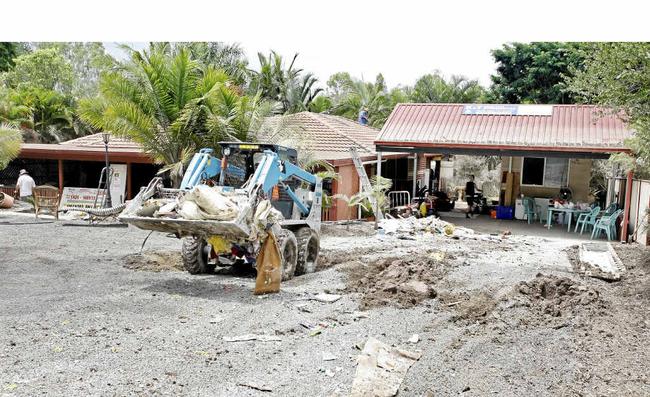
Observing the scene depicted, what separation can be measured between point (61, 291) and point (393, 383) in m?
5.93

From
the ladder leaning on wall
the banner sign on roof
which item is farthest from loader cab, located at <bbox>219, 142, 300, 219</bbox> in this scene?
the banner sign on roof

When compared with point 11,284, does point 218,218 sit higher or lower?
higher

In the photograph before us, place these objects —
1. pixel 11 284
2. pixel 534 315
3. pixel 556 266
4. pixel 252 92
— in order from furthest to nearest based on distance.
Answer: pixel 252 92 → pixel 556 266 → pixel 11 284 → pixel 534 315

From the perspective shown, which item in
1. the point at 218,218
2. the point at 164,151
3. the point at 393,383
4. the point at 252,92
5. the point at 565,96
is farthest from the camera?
the point at 565,96

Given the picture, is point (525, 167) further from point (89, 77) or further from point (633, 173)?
point (89, 77)

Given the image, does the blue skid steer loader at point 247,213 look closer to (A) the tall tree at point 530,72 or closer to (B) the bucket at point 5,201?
(B) the bucket at point 5,201

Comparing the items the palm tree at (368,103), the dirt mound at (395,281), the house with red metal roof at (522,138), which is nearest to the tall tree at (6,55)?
the palm tree at (368,103)

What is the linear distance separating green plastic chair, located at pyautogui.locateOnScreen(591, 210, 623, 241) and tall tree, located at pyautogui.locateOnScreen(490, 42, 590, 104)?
15.5 metres

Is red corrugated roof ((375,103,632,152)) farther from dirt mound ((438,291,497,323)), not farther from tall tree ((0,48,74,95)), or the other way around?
tall tree ((0,48,74,95))

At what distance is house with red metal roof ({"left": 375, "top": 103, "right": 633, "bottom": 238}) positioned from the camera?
20.2 m

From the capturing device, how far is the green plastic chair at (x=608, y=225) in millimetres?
19062

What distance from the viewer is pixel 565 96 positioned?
35.5 meters

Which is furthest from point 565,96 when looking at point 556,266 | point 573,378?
point 573,378

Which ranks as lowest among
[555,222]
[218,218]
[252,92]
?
[555,222]
